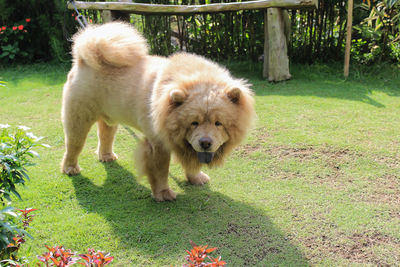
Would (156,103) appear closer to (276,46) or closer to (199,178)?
(199,178)

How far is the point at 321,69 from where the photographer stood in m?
7.25

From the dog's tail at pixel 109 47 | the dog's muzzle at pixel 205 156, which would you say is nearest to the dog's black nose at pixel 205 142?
the dog's muzzle at pixel 205 156

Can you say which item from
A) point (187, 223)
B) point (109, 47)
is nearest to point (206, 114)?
point (187, 223)

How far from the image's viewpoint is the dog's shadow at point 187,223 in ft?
9.06

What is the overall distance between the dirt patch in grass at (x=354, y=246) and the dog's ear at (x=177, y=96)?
1.51 meters

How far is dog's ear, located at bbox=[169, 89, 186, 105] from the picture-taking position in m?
2.86

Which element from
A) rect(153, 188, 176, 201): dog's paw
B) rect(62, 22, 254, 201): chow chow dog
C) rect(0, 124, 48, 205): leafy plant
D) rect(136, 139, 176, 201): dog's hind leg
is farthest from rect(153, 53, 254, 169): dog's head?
rect(0, 124, 48, 205): leafy plant

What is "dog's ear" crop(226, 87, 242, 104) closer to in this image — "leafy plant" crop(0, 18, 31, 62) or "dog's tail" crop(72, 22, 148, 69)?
"dog's tail" crop(72, 22, 148, 69)

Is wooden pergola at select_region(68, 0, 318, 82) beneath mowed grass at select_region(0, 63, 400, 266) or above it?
above

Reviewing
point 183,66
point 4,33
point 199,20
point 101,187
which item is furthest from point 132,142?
point 4,33

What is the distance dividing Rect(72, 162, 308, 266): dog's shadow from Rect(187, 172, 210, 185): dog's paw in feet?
0.21

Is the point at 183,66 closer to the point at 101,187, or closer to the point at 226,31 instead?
the point at 101,187

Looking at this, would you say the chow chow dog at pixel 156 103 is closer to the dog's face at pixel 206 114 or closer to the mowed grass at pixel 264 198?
the dog's face at pixel 206 114

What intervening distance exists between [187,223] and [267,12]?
457cm
